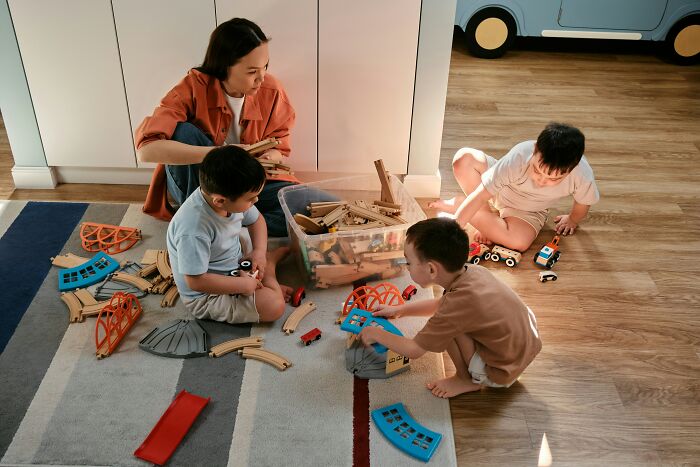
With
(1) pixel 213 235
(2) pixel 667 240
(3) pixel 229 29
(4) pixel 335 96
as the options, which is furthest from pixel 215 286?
(2) pixel 667 240

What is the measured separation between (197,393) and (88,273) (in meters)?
0.72

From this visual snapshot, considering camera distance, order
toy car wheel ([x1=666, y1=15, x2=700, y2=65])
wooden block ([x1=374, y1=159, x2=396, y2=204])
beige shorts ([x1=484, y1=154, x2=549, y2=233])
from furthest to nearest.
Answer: toy car wheel ([x1=666, y1=15, x2=700, y2=65]) < beige shorts ([x1=484, y1=154, x2=549, y2=233]) < wooden block ([x1=374, y1=159, x2=396, y2=204])

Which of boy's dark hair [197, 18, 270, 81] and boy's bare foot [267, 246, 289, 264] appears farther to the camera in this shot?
boy's bare foot [267, 246, 289, 264]

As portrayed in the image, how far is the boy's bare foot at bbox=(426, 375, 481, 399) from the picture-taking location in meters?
1.90

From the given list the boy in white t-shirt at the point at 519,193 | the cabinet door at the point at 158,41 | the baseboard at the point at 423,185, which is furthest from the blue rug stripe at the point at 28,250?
the boy in white t-shirt at the point at 519,193

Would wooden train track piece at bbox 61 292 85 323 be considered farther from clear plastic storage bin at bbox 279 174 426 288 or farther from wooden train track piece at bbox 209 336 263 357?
clear plastic storage bin at bbox 279 174 426 288

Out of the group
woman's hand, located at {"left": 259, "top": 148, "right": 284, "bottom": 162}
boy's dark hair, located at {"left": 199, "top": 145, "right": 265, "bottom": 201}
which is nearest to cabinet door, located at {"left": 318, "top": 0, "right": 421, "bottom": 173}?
woman's hand, located at {"left": 259, "top": 148, "right": 284, "bottom": 162}

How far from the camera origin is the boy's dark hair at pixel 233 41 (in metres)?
2.19

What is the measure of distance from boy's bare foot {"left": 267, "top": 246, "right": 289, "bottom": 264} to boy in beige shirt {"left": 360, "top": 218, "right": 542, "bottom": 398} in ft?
1.91

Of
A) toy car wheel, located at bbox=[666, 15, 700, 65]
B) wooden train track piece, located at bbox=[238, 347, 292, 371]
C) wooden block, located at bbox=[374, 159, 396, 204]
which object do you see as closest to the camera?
wooden train track piece, located at bbox=[238, 347, 292, 371]

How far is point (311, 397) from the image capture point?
6.18 feet

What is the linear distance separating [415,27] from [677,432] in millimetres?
1678

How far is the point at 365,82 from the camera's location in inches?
105

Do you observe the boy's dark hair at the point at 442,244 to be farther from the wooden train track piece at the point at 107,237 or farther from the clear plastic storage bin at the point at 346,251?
the wooden train track piece at the point at 107,237
